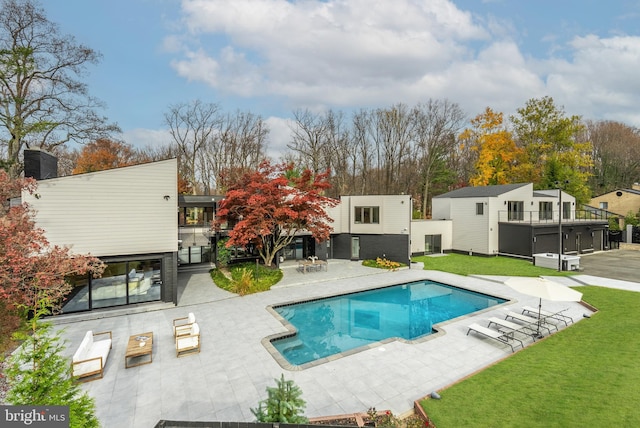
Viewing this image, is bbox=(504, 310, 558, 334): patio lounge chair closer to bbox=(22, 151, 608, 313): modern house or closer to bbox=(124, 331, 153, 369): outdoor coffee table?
bbox=(22, 151, 608, 313): modern house

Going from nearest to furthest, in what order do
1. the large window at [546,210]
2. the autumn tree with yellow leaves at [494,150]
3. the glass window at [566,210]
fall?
the large window at [546,210]
the glass window at [566,210]
the autumn tree with yellow leaves at [494,150]

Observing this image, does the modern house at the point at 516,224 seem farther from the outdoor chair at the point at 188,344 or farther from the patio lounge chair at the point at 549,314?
the outdoor chair at the point at 188,344

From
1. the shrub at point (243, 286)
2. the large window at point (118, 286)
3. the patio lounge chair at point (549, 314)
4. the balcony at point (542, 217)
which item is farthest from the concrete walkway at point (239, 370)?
the balcony at point (542, 217)

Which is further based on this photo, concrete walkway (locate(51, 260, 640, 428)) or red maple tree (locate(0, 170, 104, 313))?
red maple tree (locate(0, 170, 104, 313))

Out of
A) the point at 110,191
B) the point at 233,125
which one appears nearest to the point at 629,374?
the point at 110,191

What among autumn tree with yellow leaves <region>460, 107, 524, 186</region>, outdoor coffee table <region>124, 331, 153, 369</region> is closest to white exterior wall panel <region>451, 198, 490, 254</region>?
autumn tree with yellow leaves <region>460, 107, 524, 186</region>

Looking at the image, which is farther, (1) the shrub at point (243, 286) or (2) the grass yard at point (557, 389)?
(1) the shrub at point (243, 286)

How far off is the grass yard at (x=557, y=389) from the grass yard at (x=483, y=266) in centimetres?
988

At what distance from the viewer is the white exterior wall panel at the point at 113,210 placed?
1152cm

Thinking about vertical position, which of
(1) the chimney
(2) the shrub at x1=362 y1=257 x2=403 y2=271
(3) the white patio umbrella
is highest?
(1) the chimney

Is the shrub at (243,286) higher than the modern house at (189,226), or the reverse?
the modern house at (189,226)

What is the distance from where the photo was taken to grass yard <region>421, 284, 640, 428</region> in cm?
609

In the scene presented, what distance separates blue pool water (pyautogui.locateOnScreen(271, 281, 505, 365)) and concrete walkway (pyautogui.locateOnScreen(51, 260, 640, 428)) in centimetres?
116

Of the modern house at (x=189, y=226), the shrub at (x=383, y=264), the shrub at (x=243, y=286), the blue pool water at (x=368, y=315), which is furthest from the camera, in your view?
the shrub at (x=383, y=264)
